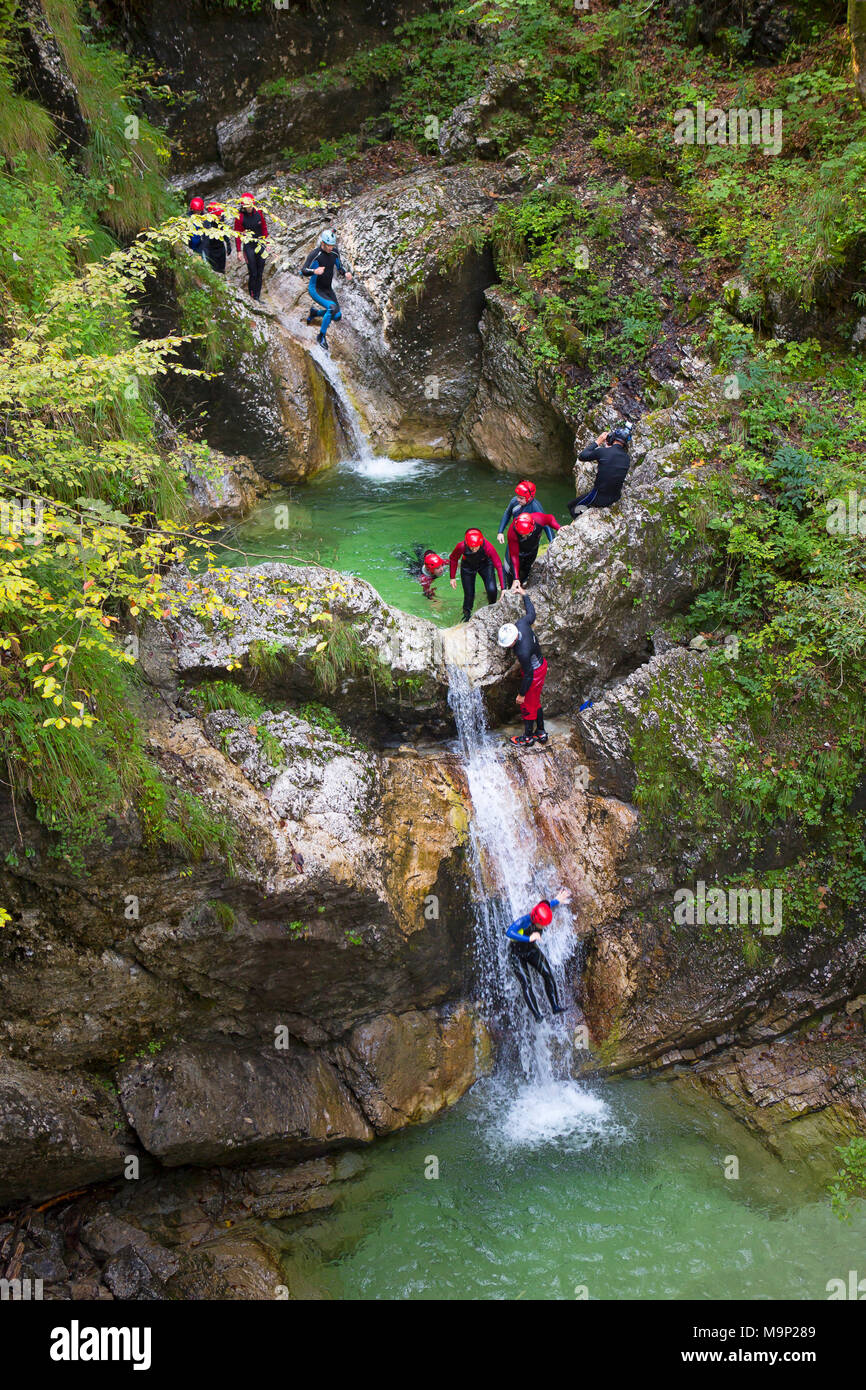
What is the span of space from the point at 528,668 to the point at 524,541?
166cm

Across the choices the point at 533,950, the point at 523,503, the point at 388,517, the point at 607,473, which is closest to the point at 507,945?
the point at 533,950

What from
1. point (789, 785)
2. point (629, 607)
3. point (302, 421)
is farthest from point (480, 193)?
point (789, 785)

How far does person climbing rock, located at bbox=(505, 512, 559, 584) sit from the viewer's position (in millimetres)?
9359

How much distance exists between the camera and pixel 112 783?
22.6 ft

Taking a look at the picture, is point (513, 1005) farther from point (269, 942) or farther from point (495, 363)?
point (495, 363)

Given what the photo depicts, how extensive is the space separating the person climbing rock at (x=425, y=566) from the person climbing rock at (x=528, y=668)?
163 cm

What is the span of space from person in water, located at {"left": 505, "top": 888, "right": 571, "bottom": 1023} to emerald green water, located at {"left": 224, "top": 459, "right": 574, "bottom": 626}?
3.88 meters

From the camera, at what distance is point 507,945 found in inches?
340

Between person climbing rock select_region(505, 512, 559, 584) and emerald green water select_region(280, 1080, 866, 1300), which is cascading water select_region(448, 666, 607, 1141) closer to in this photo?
emerald green water select_region(280, 1080, 866, 1300)

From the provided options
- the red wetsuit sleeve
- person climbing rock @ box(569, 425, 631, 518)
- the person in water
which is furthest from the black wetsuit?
the person in water

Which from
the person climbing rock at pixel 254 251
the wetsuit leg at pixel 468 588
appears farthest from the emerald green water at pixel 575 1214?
the person climbing rock at pixel 254 251

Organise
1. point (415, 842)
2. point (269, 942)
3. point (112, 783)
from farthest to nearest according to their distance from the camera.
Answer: point (415, 842) < point (269, 942) < point (112, 783)
